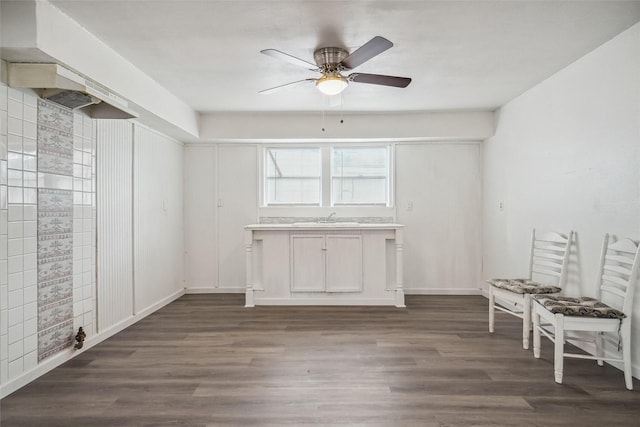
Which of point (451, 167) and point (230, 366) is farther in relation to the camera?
point (451, 167)

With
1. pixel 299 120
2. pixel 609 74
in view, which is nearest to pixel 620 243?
pixel 609 74

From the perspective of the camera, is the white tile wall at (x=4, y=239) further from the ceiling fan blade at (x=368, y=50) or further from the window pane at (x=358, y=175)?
the window pane at (x=358, y=175)

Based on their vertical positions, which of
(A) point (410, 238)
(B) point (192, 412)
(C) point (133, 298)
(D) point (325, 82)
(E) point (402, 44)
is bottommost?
(B) point (192, 412)

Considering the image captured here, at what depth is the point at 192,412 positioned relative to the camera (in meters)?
2.07

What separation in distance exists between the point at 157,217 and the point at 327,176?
7.65 ft

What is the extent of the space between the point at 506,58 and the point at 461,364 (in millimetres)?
2528

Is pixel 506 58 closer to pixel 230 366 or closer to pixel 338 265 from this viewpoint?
pixel 338 265

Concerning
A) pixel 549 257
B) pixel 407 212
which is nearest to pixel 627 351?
pixel 549 257

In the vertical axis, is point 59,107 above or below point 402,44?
below

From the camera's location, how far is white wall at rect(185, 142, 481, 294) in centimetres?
502

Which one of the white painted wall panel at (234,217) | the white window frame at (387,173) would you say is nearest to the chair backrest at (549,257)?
the white window frame at (387,173)

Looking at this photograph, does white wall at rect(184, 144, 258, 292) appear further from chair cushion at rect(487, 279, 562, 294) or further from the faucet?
chair cushion at rect(487, 279, 562, 294)

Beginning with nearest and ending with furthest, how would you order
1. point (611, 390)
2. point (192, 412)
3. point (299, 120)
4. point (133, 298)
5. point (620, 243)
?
point (192, 412), point (611, 390), point (620, 243), point (133, 298), point (299, 120)

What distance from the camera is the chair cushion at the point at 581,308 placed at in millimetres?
2322
